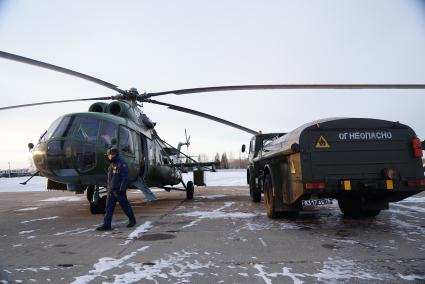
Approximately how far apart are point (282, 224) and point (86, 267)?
4400 millimetres

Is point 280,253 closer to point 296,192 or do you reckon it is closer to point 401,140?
point 296,192

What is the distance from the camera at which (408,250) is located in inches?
215

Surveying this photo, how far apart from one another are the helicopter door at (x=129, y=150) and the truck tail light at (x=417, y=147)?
661 centimetres

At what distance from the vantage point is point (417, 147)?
281 inches

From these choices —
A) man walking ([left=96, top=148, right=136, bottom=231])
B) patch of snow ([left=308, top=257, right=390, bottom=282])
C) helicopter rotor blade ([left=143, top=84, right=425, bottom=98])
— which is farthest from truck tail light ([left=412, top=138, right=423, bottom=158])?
man walking ([left=96, top=148, right=136, bottom=231])

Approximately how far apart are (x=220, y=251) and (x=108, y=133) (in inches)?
210

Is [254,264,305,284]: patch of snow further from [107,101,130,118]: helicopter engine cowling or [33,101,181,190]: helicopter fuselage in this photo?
[107,101,130,118]: helicopter engine cowling

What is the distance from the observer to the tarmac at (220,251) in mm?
4391

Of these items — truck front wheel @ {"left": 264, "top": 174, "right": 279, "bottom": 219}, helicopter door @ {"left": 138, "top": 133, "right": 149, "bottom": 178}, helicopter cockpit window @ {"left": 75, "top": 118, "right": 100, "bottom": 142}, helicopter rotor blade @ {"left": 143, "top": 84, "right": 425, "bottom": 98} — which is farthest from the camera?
helicopter door @ {"left": 138, "top": 133, "right": 149, "bottom": 178}

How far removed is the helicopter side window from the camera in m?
9.71

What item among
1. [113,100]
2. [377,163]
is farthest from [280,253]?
[113,100]

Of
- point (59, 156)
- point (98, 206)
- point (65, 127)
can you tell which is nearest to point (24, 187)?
point (98, 206)

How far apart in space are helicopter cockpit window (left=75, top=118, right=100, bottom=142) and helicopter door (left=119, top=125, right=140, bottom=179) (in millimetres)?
776

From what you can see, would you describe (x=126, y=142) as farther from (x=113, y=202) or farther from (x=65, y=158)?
(x=113, y=202)
